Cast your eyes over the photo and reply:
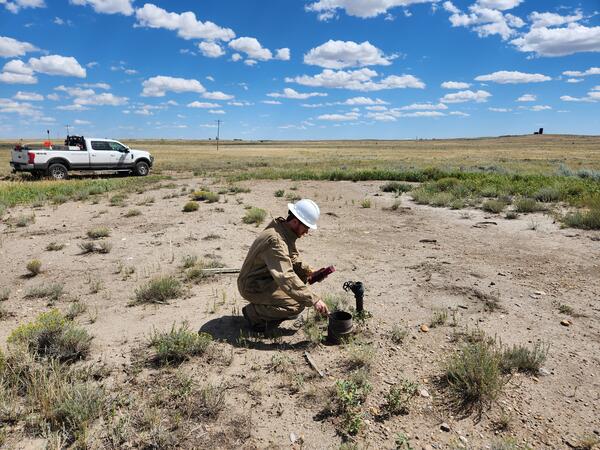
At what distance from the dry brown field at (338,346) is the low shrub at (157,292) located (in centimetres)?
14

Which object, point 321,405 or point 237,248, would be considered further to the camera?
point 237,248

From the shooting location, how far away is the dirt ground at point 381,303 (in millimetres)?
3312

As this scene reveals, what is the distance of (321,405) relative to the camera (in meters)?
3.49

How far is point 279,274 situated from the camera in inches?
161

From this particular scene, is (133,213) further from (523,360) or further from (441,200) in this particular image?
(523,360)

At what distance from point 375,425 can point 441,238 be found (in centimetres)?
644

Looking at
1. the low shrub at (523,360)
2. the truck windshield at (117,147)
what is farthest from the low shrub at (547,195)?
the truck windshield at (117,147)

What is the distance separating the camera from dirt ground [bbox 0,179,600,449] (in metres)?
3.31

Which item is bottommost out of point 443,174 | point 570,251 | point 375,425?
point 375,425

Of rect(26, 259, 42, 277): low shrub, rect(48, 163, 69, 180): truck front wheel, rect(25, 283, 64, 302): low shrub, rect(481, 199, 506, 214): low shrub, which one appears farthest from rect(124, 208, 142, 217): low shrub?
rect(48, 163, 69, 180): truck front wheel

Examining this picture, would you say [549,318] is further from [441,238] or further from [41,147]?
[41,147]

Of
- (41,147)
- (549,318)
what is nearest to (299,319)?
(549,318)

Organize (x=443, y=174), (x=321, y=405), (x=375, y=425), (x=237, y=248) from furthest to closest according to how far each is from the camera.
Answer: (x=443, y=174), (x=237, y=248), (x=321, y=405), (x=375, y=425)

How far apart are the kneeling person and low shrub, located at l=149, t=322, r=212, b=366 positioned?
67 cm
